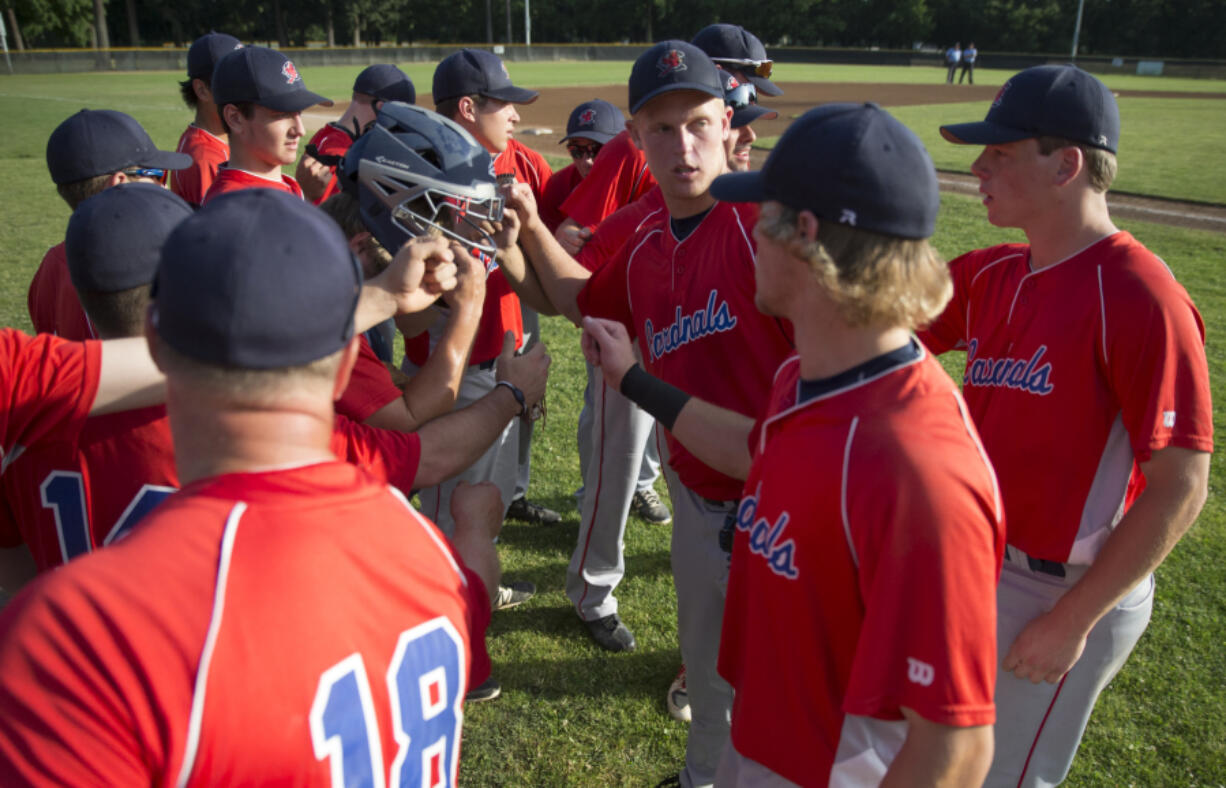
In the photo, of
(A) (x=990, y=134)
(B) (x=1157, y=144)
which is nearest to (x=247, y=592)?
(A) (x=990, y=134)

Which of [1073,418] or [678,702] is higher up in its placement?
Answer: [1073,418]

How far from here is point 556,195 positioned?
20.7 feet

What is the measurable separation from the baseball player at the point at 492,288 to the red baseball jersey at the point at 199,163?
6.18ft

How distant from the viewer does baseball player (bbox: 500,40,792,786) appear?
315cm

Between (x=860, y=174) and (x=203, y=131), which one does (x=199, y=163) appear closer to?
(x=203, y=131)

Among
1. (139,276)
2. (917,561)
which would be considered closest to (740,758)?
(917,561)

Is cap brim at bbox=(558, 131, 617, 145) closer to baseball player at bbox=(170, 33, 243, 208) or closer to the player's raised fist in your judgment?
baseball player at bbox=(170, 33, 243, 208)

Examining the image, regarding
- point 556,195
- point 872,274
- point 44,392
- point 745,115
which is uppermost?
point 745,115

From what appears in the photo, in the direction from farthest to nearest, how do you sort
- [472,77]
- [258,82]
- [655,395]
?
[472,77]
[258,82]
[655,395]

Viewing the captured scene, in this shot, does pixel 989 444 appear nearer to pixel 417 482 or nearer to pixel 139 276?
pixel 417 482

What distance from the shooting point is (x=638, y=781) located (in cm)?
372

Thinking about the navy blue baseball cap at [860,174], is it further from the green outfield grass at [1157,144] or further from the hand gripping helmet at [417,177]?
the green outfield grass at [1157,144]

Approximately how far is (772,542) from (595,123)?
4.96 metres

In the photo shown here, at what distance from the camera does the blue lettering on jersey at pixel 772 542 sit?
1.99 metres
